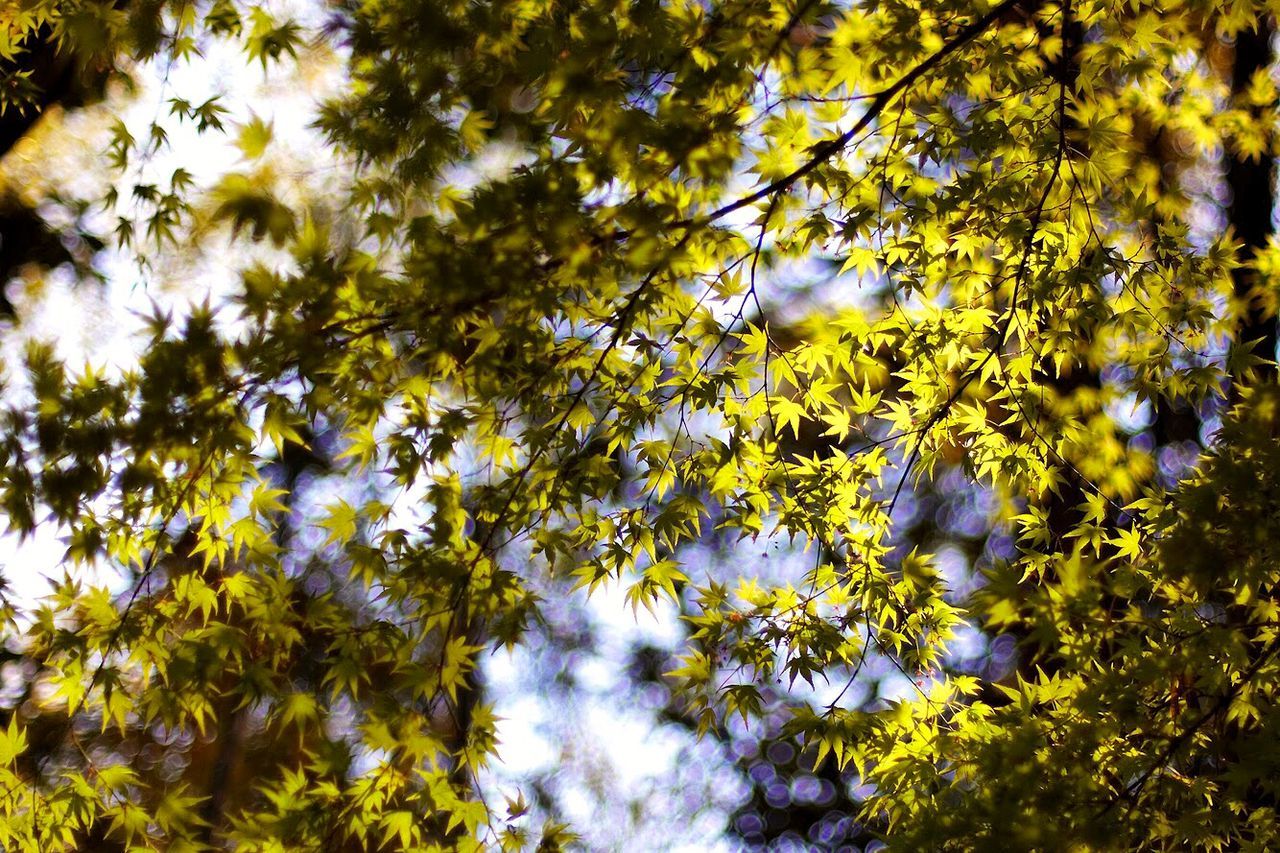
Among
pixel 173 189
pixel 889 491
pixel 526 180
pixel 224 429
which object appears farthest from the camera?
pixel 889 491

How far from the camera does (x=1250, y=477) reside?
4.75 feet

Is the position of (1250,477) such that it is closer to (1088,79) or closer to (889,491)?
(1088,79)

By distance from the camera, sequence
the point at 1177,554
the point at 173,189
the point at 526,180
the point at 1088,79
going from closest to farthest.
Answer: the point at 1177,554
the point at 526,180
the point at 173,189
the point at 1088,79

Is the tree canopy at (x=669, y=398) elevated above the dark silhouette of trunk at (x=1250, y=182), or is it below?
below

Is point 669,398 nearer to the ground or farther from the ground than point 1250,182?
nearer to the ground

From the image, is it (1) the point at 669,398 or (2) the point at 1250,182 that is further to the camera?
(2) the point at 1250,182

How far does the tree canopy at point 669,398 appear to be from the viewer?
1.60 metres

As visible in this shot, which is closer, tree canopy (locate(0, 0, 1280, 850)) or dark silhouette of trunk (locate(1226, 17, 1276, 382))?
tree canopy (locate(0, 0, 1280, 850))

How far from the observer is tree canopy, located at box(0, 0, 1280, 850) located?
1.60 meters

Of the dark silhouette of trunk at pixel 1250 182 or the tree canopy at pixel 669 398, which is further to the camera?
the dark silhouette of trunk at pixel 1250 182

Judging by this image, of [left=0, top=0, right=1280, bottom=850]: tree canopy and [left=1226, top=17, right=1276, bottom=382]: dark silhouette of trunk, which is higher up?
[left=1226, top=17, right=1276, bottom=382]: dark silhouette of trunk

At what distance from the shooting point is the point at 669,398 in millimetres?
2010

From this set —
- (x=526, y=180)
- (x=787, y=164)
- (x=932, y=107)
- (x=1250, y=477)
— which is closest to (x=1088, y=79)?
(x=932, y=107)

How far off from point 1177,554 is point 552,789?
15.6 ft
